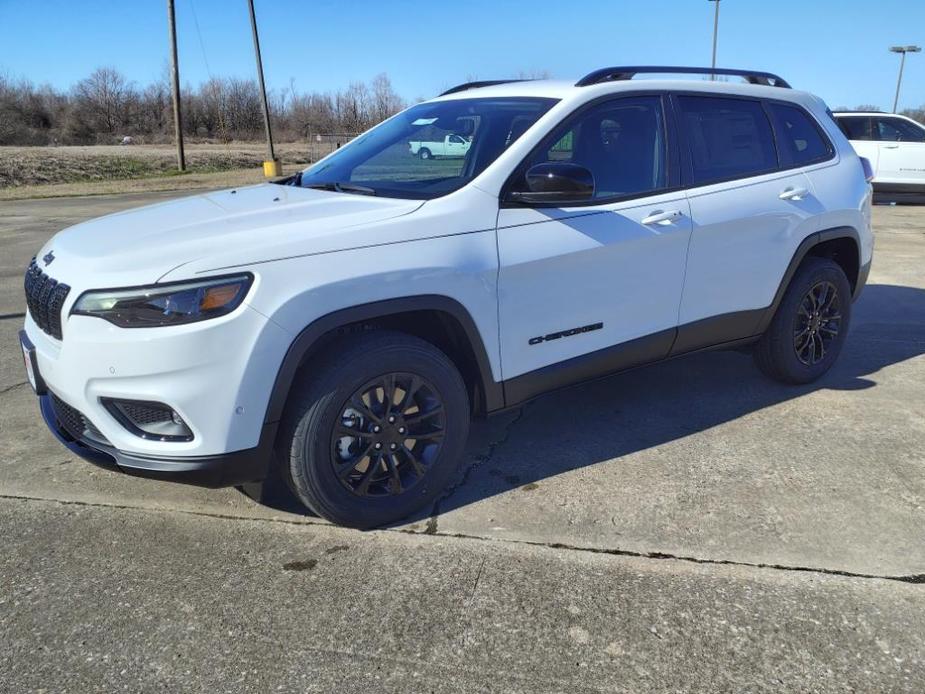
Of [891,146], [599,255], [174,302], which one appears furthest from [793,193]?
[891,146]

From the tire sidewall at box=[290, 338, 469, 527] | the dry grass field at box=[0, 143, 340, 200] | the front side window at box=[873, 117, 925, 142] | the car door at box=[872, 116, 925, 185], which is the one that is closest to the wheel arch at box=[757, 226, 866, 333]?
the tire sidewall at box=[290, 338, 469, 527]

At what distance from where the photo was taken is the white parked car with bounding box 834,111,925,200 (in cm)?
1412

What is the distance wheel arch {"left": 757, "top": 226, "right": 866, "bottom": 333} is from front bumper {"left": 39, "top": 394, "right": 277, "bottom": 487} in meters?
3.00

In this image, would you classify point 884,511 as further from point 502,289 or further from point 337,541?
point 337,541

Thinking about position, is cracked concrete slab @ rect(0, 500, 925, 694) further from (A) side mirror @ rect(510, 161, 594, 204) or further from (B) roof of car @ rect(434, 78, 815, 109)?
(B) roof of car @ rect(434, 78, 815, 109)

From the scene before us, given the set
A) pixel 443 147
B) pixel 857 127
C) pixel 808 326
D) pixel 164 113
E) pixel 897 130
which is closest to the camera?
pixel 443 147

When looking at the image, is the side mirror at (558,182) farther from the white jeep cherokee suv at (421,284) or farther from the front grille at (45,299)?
the front grille at (45,299)

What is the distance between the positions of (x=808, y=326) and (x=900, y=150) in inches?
464

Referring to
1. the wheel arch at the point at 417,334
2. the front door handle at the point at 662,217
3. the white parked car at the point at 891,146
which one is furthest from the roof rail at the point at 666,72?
the white parked car at the point at 891,146

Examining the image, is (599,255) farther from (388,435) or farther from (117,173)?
(117,173)

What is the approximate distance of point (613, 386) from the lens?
485 centimetres

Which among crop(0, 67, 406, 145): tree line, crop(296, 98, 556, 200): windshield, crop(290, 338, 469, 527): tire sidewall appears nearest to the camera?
crop(290, 338, 469, 527): tire sidewall

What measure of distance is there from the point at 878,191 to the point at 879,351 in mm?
10871

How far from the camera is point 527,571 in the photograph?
284 cm
